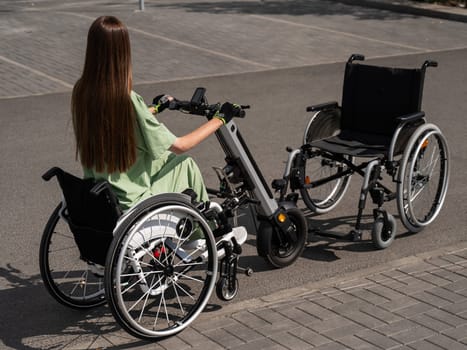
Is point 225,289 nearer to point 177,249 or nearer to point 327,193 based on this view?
point 177,249

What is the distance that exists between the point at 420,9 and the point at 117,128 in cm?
1497

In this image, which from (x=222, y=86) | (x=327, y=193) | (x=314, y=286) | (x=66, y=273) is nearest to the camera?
(x=314, y=286)

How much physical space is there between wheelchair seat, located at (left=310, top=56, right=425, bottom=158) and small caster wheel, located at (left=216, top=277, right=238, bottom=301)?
1535mm

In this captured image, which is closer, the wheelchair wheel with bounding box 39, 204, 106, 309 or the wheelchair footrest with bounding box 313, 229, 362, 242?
the wheelchair wheel with bounding box 39, 204, 106, 309

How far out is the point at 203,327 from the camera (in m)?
4.79

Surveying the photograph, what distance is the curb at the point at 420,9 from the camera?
17.9 meters

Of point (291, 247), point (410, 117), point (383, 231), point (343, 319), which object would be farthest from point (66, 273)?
point (410, 117)

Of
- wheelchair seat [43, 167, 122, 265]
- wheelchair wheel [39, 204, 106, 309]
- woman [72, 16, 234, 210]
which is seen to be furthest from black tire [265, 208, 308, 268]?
wheelchair seat [43, 167, 122, 265]

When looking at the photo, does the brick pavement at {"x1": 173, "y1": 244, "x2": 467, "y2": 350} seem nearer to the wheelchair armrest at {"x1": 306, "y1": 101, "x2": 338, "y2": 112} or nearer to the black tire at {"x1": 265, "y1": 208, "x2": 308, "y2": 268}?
the black tire at {"x1": 265, "y1": 208, "x2": 308, "y2": 268}

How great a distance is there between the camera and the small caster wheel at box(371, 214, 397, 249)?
5.92 meters

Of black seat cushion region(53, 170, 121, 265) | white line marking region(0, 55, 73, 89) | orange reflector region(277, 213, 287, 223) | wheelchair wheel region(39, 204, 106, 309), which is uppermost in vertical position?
black seat cushion region(53, 170, 121, 265)

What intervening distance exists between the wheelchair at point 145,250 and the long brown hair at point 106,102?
0.55 feet

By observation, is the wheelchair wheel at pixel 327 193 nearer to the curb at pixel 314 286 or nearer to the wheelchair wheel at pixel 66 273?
the curb at pixel 314 286

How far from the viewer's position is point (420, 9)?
18453mm
